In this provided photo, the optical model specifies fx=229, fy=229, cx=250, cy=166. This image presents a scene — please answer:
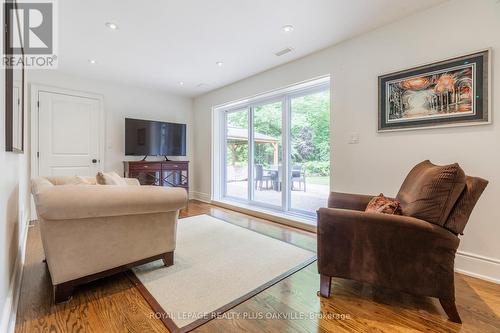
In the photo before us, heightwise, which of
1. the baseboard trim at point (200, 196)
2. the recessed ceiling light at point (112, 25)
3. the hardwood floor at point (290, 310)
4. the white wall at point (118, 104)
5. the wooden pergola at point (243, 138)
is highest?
the recessed ceiling light at point (112, 25)

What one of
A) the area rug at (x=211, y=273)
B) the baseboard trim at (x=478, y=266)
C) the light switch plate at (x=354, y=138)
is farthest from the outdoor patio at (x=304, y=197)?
the baseboard trim at (x=478, y=266)

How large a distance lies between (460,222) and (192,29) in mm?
2894

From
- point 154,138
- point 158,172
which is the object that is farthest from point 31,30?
point 158,172

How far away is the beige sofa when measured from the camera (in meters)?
1.44

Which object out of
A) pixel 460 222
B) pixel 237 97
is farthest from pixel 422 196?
pixel 237 97

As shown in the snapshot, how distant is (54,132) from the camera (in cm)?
377

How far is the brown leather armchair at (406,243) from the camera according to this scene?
4.45ft

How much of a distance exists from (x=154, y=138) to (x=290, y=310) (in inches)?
160

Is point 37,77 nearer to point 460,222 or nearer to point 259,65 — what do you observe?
point 259,65

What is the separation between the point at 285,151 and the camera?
12.1 feet

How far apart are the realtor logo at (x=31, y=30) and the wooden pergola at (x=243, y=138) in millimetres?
2982

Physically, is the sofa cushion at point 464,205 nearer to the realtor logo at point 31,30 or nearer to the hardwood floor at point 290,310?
the hardwood floor at point 290,310

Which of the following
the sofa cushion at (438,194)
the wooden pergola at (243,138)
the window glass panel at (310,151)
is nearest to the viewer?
the sofa cushion at (438,194)

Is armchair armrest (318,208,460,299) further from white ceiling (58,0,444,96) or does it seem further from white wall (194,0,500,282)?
white ceiling (58,0,444,96)
